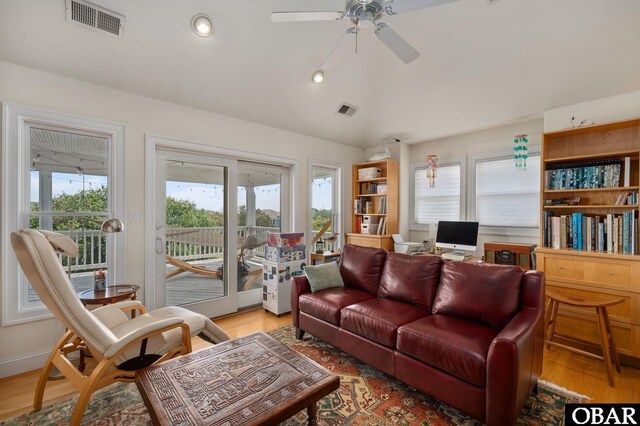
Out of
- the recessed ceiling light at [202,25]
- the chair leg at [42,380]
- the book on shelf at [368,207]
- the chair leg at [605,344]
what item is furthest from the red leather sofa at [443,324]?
the recessed ceiling light at [202,25]

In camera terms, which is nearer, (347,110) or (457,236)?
(457,236)

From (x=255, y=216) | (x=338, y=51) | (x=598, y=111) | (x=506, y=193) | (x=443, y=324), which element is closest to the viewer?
(x=443, y=324)

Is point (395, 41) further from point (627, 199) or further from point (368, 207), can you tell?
point (368, 207)

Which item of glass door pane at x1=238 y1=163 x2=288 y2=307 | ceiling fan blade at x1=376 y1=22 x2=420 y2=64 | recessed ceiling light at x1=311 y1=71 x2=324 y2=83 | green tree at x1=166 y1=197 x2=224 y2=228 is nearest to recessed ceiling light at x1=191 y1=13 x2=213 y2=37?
recessed ceiling light at x1=311 y1=71 x2=324 y2=83

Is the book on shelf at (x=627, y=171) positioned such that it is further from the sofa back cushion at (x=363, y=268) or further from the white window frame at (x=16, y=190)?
the white window frame at (x=16, y=190)

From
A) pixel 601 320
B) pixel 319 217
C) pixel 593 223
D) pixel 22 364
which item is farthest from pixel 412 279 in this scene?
pixel 22 364

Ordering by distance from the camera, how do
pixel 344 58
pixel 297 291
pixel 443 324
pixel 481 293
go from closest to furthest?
pixel 443 324 → pixel 481 293 → pixel 297 291 → pixel 344 58

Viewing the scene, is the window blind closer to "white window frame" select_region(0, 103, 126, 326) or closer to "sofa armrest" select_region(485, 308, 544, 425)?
"sofa armrest" select_region(485, 308, 544, 425)

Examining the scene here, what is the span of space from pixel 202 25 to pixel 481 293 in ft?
10.2

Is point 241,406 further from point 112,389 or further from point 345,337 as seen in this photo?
point 112,389

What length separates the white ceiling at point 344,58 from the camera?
90.7 inches

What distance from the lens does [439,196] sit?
172 inches

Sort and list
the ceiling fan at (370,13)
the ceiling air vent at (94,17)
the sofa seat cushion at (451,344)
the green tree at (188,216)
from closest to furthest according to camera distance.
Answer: the sofa seat cushion at (451,344) < the ceiling fan at (370,13) < the ceiling air vent at (94,17) < the green tree at (188,216)

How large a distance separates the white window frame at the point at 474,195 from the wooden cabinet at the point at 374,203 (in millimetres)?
1043
